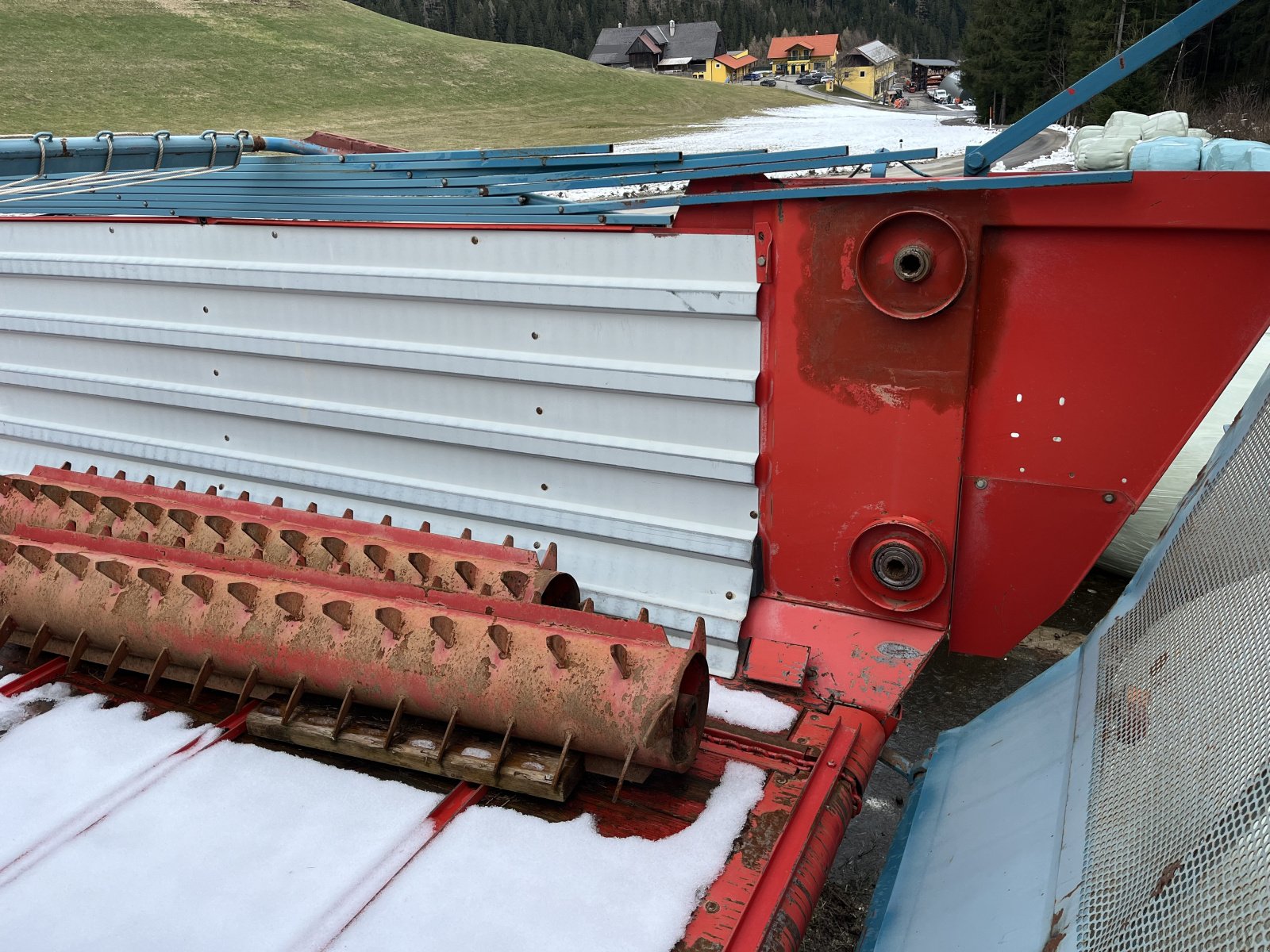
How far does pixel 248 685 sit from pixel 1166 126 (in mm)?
10776

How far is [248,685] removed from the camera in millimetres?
2742

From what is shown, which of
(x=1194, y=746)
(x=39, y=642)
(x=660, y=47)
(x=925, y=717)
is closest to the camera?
(x=1194, y=746)

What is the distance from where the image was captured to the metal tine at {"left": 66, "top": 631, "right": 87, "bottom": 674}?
297cm

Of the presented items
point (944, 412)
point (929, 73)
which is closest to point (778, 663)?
point (944, 412)

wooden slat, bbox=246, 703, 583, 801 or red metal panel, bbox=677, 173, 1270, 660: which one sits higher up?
red metal panel, bbox=677, 173, 1270, 660

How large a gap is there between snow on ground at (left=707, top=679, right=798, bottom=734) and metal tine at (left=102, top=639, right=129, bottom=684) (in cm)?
179

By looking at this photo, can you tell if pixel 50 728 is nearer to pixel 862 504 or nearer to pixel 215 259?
pixel 215 259

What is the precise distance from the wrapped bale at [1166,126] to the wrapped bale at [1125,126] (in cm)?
7

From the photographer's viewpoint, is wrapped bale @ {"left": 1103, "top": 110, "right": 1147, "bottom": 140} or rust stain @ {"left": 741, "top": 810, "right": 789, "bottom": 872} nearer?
rust stain @ {"left": 741, "top": 810, "right": 789, "bottom": 872}

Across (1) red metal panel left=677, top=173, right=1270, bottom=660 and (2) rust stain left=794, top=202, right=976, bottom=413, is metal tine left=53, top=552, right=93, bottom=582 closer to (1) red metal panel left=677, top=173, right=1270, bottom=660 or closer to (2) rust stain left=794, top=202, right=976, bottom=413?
(1) red metal panel left=677, top=173, right=1270, bottom=660

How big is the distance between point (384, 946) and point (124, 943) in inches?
21.4

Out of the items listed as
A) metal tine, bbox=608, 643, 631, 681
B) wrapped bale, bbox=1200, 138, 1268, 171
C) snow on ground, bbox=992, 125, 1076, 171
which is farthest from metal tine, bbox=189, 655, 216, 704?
snow on ground, bbox=992, 125, 1076, 171

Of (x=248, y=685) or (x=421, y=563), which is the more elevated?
(x=421, y=563)

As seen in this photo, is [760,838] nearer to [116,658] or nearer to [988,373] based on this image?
[988,373]
